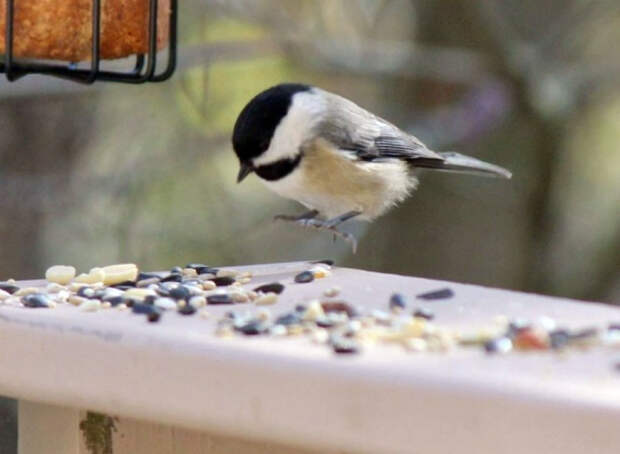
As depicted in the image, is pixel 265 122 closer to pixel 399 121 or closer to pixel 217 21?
pixel 399 121

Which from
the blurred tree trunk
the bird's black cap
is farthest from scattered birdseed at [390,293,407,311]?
the blurred tree trunk

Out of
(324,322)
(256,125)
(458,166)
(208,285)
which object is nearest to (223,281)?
(208,285)

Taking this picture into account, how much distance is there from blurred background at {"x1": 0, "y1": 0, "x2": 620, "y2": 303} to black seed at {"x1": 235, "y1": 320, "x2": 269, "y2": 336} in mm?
3748

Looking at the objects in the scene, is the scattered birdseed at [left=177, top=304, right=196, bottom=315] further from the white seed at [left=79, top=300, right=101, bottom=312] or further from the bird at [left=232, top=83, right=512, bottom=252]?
the bird at [left=232, top=83, right=512, bottom=252]

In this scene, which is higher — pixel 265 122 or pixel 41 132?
pixel 265 122

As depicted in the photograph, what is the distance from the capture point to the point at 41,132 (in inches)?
235

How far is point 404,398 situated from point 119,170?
4.61m

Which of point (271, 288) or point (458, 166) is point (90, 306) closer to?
point (271, 288)

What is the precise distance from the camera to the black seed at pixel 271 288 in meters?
2.42

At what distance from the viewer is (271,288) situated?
96.1 inches

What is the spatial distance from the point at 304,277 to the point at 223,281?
0.56 feet

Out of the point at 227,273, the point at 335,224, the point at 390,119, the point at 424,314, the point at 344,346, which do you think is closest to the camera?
the point at 344,346

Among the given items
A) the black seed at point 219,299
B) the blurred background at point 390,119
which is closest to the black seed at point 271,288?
the black seed at point 219,299

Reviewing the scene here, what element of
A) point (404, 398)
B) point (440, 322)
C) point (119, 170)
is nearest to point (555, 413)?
point (404, 398)
